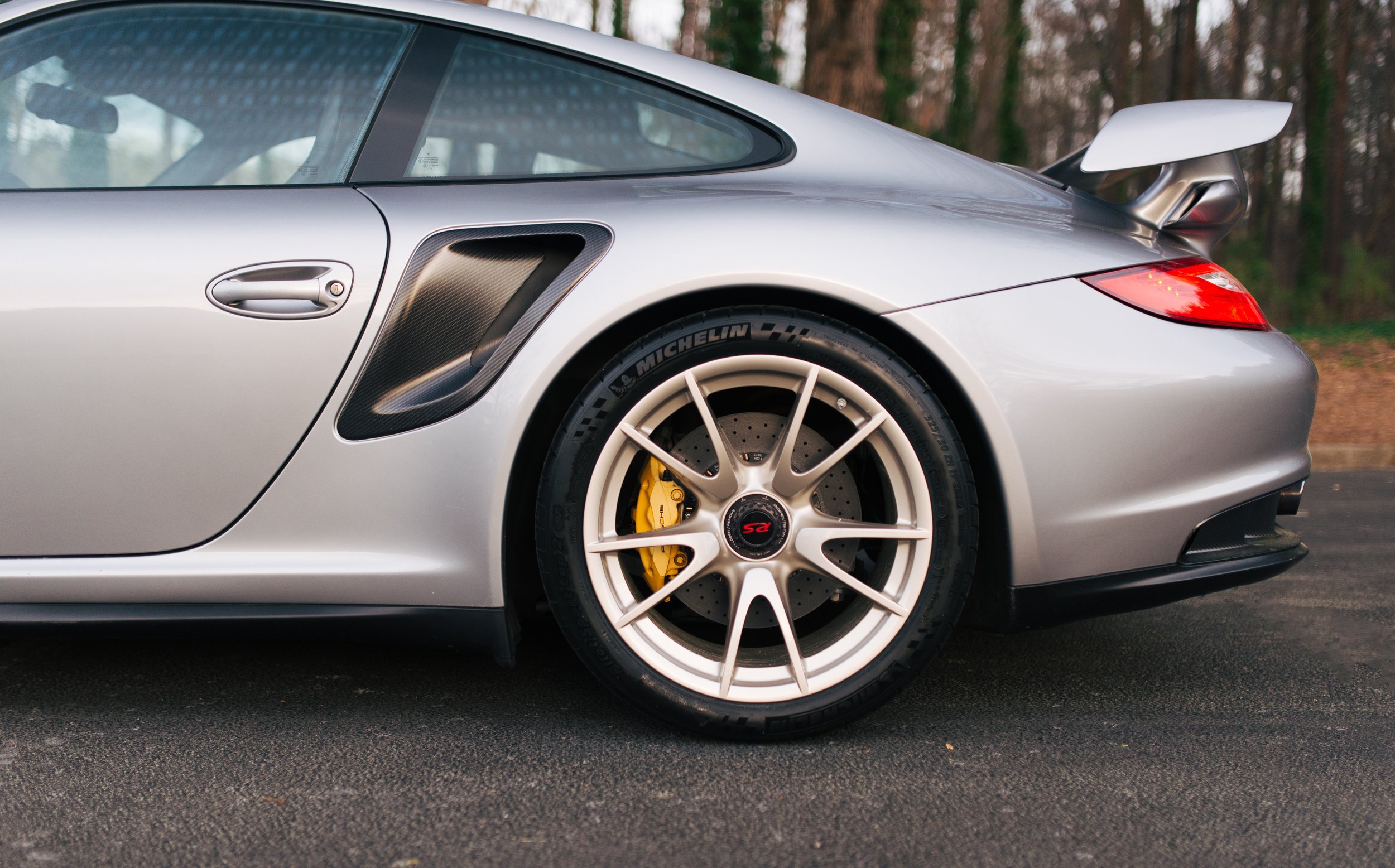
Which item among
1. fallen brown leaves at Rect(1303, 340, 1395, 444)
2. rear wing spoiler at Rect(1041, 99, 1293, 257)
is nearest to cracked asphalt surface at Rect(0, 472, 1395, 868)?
rear wing spoiler at Rect(1041, 99, 1293, 257)

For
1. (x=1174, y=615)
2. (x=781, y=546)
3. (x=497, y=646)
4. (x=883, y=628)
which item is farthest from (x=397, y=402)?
(x=1174, y=615)

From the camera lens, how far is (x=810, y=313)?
6.31 feet

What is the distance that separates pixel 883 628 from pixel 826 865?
515 mm

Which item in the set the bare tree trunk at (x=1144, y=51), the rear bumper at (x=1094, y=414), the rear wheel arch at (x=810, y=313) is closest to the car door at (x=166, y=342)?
the rear wheel arch at (x=810, y=313)

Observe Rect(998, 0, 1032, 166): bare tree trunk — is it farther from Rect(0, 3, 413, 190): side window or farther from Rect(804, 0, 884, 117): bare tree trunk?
Rect(0, 3, 413, 190): side window

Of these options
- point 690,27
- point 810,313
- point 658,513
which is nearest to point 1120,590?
point 810,313

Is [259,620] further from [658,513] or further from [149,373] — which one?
[658,513]

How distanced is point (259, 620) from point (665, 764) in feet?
2.57

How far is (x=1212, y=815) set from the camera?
5.49ft

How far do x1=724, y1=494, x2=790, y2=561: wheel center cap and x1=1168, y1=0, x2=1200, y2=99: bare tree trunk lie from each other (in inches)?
715

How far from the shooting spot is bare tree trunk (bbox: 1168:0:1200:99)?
17406 millimetres

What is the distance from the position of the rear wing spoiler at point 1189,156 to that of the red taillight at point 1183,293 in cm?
16

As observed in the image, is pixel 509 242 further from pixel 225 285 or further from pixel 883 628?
pixel 883 628

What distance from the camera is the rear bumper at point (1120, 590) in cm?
192
